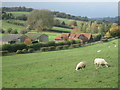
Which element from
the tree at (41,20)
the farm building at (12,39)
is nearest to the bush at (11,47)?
the farm building at (12,39)

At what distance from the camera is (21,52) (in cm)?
4562

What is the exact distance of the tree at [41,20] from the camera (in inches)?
4068

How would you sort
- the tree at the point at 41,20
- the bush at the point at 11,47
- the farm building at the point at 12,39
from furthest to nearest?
the tree at the point at 41,20 < the farm building at the point at 12,39 < the bush at the point at 11,47

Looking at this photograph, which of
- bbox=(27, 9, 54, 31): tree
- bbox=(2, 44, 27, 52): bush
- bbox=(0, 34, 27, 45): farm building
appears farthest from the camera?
bbox=(27, 9, 54, 31): tree

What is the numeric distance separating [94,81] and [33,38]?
65.2 m

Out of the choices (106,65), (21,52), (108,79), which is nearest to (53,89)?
(108,79)

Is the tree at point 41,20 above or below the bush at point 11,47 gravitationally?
above

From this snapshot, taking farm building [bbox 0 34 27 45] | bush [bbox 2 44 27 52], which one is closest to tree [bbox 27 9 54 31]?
farm building [bbox 0 34 27 45]

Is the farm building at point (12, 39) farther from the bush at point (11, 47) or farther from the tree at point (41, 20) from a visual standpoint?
the tree at point (41, 20)

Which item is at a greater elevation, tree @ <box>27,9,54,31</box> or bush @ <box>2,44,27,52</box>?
tree @ <box>27,9,54,31</box>

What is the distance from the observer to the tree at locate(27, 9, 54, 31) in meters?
103

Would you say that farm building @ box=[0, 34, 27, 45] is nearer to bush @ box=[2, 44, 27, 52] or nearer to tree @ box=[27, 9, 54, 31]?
bush @ box=[2, 44, 27, 52]

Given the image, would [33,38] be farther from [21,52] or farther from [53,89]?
[53,89]

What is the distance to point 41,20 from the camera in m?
103
